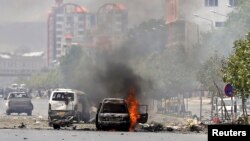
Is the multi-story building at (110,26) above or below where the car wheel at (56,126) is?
above

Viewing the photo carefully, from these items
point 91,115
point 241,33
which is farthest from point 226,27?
point 91,115

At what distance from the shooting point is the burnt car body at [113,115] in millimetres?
57219

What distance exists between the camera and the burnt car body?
188ft

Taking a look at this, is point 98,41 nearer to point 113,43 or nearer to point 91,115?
point 113,43

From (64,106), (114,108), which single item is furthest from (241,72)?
(64,106)

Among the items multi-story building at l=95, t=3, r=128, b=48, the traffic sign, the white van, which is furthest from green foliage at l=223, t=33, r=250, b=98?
multi-story building at l=95, t=3, r=128, b=48

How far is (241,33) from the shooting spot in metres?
120

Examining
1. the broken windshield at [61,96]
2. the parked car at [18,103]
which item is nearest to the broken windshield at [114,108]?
the broken windshield at [61,96]

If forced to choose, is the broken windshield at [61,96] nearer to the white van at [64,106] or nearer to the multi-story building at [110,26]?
the white van at [64,106]

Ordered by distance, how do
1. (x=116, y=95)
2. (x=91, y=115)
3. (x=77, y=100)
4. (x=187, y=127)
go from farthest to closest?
(x=116, y=95) < (x=91, y=115) < (x=77, y=100) < (x=187, y=127)

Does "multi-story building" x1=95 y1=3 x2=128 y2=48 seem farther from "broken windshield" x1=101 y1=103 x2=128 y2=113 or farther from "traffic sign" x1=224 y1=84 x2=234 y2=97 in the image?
"traffic sign" x1=224 y1=84 x2=234 y2=97

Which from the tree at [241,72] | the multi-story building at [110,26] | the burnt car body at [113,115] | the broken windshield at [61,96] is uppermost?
the multi-story building at [110,26]

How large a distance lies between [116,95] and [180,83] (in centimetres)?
2632

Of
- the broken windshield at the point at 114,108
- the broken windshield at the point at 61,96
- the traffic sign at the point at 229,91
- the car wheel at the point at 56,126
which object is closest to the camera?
the traffic sign at the point at 229,91
